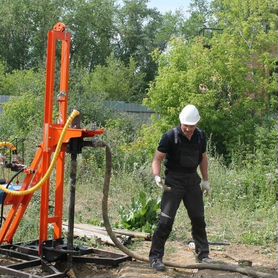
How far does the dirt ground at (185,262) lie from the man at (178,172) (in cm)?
21

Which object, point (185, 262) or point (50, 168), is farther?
point (185, 262)

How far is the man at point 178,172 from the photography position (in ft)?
20.0

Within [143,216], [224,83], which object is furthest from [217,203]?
[224,83]

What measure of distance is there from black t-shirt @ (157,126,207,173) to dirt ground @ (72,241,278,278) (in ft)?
3.77

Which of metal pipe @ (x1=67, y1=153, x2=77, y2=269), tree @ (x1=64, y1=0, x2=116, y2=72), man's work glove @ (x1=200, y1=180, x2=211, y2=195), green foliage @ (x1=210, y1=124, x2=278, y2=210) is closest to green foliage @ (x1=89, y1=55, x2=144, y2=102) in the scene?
tree @ (x1=64, y1=0, x2=116, y2=72)

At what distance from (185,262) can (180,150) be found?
1401mm

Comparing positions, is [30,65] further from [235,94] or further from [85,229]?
[85,229]

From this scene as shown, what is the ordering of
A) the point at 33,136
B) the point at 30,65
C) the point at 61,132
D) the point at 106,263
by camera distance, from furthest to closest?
the point at 30,65 < the point at 33,136 < the point at 106,263 < the point at 61,132

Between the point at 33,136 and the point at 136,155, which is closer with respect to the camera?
the point at 33,136

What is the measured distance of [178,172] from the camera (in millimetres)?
6152

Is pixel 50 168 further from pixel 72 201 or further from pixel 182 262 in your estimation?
pixel 182 262

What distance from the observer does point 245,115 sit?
1401 cm

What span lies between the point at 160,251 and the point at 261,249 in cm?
183

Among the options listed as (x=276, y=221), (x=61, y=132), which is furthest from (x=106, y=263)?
(x=276, y=221)
